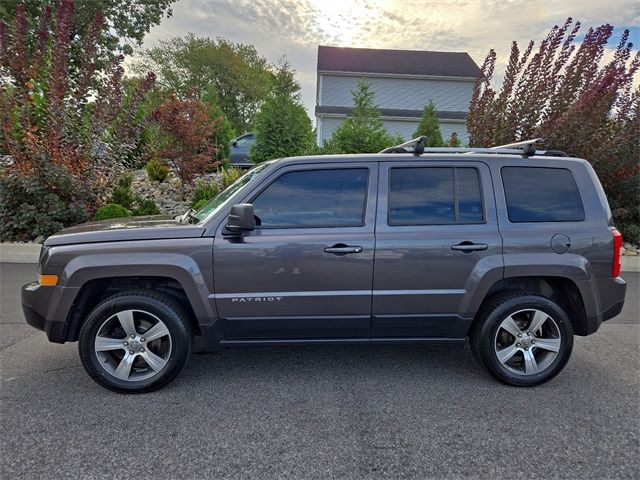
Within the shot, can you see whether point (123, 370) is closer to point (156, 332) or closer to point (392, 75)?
point (156, 332)

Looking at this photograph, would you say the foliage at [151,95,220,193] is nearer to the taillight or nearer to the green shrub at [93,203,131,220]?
the green shrub at [93,203,131,220]

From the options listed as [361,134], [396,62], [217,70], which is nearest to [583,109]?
[361,134]

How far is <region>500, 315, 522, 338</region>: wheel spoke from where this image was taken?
3109 mm

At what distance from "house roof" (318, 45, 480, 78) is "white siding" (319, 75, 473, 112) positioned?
472 millimetres

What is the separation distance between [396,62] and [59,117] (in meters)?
20.5

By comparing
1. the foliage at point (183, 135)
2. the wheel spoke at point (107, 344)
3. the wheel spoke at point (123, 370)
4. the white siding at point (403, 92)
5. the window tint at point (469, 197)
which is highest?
the white siding at point (403, 92)

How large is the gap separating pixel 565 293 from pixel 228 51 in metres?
38.2

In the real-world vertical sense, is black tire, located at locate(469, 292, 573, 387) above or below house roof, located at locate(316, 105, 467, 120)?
below

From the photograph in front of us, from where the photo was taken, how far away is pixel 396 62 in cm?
2341

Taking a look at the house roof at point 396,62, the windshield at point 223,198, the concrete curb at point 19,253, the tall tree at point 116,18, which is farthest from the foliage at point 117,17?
the windshield at point 223,198

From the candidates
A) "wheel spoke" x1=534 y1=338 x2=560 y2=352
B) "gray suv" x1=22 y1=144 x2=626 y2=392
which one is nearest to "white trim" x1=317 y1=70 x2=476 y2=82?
"gray suv" x1=22 y1=144 x2=626 y2=392

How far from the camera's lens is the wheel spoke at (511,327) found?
3109mm

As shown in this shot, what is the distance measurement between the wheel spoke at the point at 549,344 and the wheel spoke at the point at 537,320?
10 centimetres

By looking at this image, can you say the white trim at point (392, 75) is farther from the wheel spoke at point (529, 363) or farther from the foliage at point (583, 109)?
the wheel spoke at point (529, 363)
